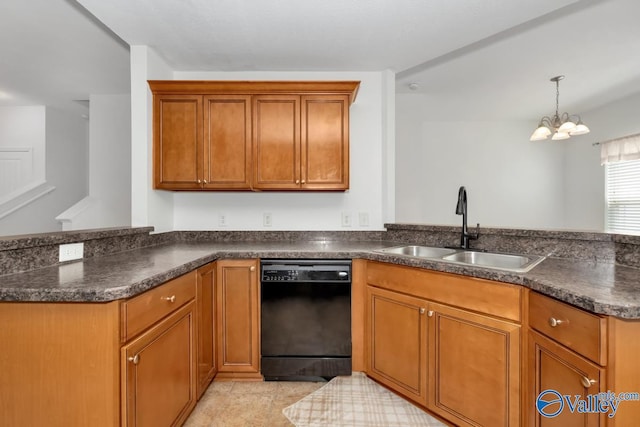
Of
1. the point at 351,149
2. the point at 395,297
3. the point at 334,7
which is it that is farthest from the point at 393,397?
the point at 334,7

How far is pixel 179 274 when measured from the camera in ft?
4.48

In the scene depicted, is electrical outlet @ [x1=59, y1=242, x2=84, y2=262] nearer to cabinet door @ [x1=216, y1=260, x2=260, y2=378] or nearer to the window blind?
cabinet door @ [x1=216, y1=260, x2=260, y2=378]

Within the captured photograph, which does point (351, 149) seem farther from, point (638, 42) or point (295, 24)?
point (638, 42)

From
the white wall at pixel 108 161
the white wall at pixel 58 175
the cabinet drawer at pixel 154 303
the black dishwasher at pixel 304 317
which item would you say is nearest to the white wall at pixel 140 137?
the cabinet drawer at pixel 154 303

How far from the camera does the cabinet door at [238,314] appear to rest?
1.85 m

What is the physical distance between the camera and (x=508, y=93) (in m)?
3.51

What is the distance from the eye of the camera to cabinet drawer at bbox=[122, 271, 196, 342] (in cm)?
102

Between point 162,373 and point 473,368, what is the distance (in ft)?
4.77

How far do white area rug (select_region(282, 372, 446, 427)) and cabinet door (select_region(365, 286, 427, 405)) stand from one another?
90mm

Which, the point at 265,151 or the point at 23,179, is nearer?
the point at 265,151

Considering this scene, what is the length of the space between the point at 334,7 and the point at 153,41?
1.35 meters

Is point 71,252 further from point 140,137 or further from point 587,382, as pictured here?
point 587,382

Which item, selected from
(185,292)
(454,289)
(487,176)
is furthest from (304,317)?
(487,176)

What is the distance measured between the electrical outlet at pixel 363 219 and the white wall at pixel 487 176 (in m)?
2.00
